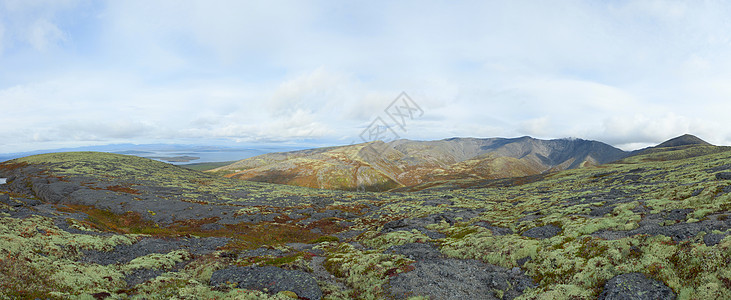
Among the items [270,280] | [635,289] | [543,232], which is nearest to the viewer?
[635,289]

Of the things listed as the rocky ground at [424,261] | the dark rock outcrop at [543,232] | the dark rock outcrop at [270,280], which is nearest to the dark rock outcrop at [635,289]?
the rocky ground at [424,261]

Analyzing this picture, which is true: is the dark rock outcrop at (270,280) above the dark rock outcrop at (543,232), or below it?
below

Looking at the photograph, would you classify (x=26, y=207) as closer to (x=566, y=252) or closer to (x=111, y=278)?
(x=111, y=278)

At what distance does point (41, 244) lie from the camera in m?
22.7

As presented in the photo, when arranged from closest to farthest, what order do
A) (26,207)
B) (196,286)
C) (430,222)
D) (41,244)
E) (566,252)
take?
(196,286)
(566,252)
(41,244)
(26,207)
(430,222)

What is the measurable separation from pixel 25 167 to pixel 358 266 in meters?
154

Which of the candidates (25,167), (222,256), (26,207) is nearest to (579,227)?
(222,256)

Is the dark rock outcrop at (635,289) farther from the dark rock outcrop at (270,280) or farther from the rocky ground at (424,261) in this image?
the dark rock outcrop at (270,280)

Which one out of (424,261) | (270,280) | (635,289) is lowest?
(424,261)

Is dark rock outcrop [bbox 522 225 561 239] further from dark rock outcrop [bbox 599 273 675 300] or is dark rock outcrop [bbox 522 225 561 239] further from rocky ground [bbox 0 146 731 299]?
dark rock outcrop [bbox 599 273 675 300]

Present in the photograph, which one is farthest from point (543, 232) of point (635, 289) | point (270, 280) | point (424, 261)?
point (270, 280)

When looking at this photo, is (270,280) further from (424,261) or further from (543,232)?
(543,232)

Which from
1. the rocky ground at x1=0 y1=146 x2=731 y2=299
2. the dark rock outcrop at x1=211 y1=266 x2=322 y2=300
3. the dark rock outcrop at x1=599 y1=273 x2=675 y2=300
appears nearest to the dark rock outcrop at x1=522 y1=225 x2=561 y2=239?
the rocky ground at x1=0 y1=146 x2=731 y2=299

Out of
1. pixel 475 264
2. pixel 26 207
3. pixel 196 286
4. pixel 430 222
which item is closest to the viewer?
pixel 196 286
